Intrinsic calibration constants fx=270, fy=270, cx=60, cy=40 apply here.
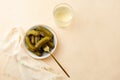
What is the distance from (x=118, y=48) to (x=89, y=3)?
21 cm

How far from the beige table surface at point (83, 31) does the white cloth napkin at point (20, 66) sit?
0.04 meters

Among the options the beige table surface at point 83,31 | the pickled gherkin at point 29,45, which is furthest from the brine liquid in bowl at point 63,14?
the pickled gherkin at point 29,45

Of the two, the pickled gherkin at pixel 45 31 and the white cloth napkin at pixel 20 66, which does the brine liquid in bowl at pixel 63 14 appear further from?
the white cloth napkin at pixel 20 66

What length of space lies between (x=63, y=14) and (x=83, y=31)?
0.10m

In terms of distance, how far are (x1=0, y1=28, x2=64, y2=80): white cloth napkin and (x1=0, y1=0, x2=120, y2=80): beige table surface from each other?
0.12 ft

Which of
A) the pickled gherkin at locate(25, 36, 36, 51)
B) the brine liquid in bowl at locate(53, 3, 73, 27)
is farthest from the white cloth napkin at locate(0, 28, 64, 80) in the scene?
the brine liquid in bowl at locate(53, 3, 73, 27)

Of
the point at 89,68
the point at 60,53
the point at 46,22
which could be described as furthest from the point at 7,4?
the point at 89,68

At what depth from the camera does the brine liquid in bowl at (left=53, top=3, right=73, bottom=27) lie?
1.05m

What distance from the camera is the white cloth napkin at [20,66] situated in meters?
1.00

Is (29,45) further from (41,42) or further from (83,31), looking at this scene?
(83,31)

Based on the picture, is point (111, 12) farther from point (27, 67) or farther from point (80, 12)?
point (27, 67)

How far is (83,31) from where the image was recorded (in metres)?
1.06

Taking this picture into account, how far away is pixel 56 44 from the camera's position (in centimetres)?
103

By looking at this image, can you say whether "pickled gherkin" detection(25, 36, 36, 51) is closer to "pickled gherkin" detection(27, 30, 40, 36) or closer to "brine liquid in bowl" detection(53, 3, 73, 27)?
"pickled gherkin" detection(27, 30, 40, 36)
